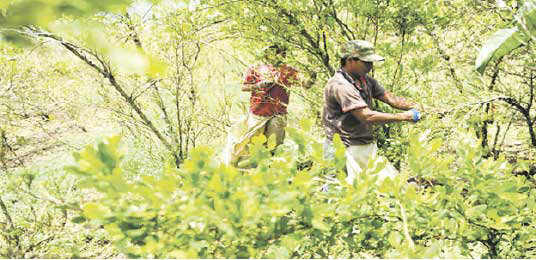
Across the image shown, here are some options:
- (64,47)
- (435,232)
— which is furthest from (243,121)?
(435,232)

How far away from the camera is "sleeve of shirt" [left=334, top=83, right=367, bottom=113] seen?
3102 mm

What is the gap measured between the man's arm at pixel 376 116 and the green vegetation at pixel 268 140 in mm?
175

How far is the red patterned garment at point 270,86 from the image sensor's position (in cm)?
433

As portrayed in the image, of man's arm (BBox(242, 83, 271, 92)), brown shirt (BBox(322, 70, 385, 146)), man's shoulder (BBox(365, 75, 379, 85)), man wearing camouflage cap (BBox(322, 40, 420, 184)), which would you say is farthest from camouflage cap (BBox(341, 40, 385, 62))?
man's arm (BBox(242, 83, 271, 92))

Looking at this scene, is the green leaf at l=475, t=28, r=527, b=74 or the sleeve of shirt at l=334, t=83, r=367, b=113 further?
the sleeve of shirt at l=334, t=83, r=367, b=113

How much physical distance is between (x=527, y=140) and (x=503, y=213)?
3965mm

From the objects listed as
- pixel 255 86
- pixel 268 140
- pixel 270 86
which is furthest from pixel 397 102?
pixel 268 140

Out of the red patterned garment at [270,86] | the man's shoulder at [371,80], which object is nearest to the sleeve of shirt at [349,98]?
the man's shoulder at [371,80]

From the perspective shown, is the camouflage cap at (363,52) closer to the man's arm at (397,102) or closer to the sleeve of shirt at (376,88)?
the sleeve of shirt at (376,88)

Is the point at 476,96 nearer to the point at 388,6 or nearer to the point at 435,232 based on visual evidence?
the point at 388,6

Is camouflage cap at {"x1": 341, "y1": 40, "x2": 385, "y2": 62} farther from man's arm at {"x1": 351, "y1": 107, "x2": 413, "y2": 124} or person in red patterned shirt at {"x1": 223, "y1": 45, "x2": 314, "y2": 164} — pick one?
person in red patterned shirt at {"x1": 223, "y1": 45, "x2": 314, "y2": 164}

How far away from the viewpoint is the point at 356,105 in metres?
3.09

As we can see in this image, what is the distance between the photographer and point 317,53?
4168mm

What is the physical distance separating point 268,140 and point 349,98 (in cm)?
179
